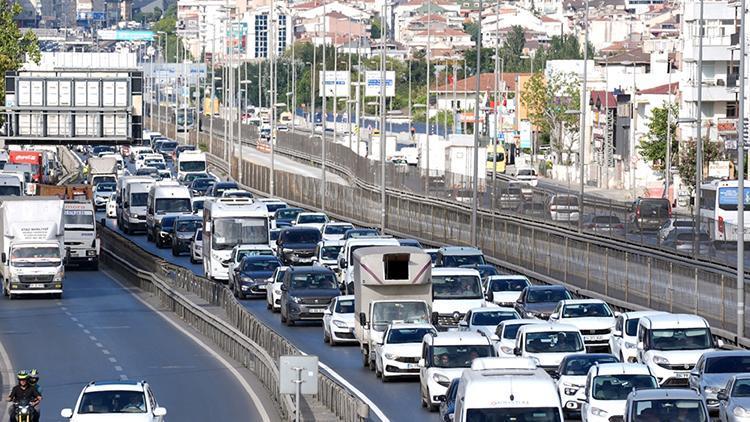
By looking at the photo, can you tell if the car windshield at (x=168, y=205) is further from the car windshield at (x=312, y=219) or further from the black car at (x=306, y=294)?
the black car at (x=306, y=294)

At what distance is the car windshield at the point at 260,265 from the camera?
57375 mm

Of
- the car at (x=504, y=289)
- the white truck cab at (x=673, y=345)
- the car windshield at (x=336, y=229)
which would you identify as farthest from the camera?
the car windshield at (x=336, y=229)

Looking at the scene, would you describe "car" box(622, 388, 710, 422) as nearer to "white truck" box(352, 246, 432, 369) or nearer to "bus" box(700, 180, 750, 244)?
"white truck" box(352, 246, 432, 369)

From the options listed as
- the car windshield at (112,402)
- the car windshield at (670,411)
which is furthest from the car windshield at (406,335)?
the car windshield at (670,411)

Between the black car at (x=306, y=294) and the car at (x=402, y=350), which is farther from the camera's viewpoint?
the black car at (x=306, y=294)

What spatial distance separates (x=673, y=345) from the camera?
116 feet

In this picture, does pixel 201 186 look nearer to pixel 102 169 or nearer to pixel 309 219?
pixel 102 169

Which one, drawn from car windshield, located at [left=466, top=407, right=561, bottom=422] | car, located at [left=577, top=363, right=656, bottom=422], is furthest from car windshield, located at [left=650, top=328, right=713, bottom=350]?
car windshield, located at [left=466, top=407, right=561, bottom=422]

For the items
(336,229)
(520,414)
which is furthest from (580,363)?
(336,229)

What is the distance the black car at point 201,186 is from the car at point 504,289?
4992cm

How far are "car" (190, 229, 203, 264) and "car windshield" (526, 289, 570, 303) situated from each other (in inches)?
1001

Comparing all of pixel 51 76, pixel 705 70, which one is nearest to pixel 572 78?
pixel 705 70

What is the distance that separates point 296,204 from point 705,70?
111ft

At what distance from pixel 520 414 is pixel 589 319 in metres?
16.7
